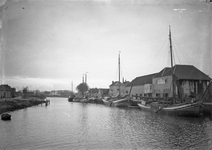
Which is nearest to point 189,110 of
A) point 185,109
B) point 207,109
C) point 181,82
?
point 185,109

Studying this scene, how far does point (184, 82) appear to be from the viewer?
153 ft

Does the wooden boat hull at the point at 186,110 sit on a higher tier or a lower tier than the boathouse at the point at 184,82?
lower

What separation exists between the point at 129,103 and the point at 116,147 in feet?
141

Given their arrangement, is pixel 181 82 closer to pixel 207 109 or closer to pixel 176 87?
pixel 176 87

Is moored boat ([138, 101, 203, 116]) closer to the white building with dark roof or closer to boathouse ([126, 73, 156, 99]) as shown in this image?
the white building with dark roof

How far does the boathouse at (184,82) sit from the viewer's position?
1821 inches

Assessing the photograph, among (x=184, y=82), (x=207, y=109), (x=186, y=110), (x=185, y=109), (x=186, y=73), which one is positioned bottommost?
(x=207, y=109)

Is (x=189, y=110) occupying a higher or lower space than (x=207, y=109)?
higher

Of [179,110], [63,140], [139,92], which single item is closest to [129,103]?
[139,92]

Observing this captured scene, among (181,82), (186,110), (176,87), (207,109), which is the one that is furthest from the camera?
(176,87)

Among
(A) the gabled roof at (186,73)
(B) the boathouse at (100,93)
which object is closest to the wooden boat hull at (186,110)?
(A) the gabled roof at (186,73)

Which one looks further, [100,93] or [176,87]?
[100,93]

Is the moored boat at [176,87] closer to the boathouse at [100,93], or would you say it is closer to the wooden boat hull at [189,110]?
the wooden boat hull at [189,110]

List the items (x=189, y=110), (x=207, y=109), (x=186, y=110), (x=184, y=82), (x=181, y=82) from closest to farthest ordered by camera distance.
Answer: (x=189, y=110)
(x=186, y=110)
(x=207, y=109)
(x=181, y=82)
(x=184, y=82)
